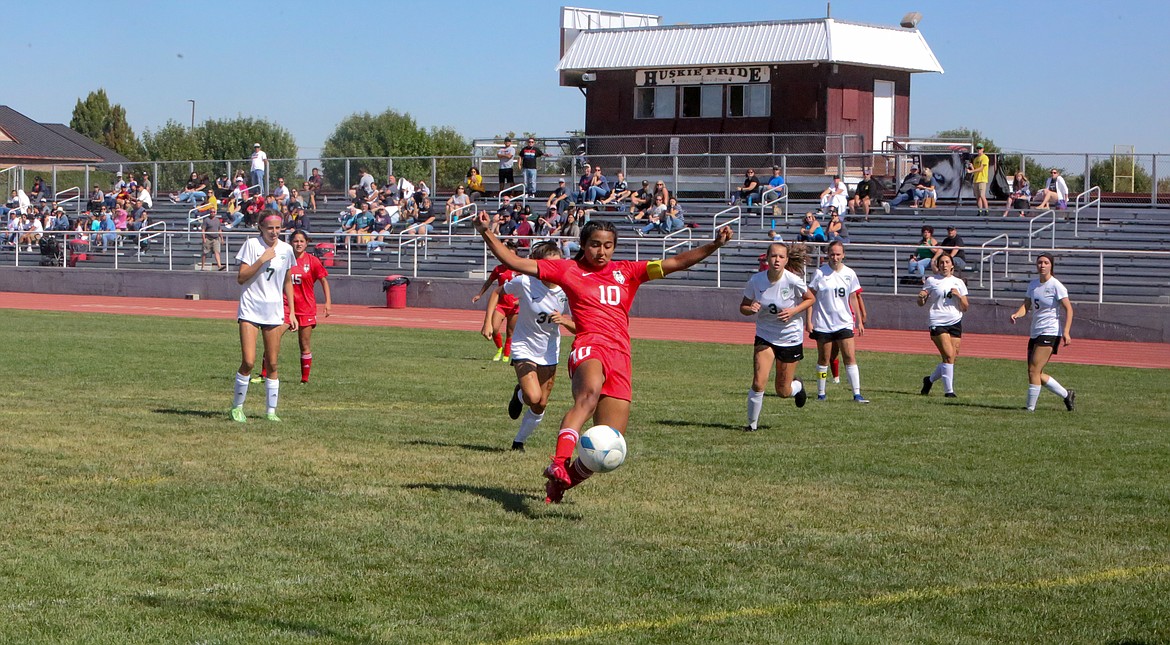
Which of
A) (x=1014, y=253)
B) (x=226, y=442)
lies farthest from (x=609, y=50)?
(x=226, y=442)

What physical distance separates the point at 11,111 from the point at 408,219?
69.3 m

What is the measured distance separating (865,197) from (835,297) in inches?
761

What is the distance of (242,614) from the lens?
6191mm

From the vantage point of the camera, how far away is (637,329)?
95.2 feet

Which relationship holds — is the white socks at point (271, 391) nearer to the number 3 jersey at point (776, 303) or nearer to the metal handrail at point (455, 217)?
the number 3 jersey at point (776, 303)

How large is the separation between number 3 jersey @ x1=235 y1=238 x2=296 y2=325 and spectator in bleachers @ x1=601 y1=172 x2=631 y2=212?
24818 mm

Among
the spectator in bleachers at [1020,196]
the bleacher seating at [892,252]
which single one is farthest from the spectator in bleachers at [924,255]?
the spectator in bleachers at [1020,196]

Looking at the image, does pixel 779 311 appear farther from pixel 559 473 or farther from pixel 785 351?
pixel 559 473

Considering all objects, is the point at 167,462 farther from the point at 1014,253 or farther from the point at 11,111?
the point at 11,111

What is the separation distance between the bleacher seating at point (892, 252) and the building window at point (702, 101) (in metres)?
6.19

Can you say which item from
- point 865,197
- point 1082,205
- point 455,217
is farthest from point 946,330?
point 455,217

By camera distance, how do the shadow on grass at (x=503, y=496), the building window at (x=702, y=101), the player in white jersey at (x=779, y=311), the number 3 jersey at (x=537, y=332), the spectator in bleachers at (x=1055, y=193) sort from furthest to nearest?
the building window at (x=702, y=101), the spectator in bleachers at (x=1055, y=193), the player in white jersey at (x=779, y=311), the number 3 jersey at (x=537, y=332), the shadow on grass at (x=503, y=496)

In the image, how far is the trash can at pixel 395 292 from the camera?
113ft

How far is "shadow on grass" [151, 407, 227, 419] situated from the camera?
43.6 feet
